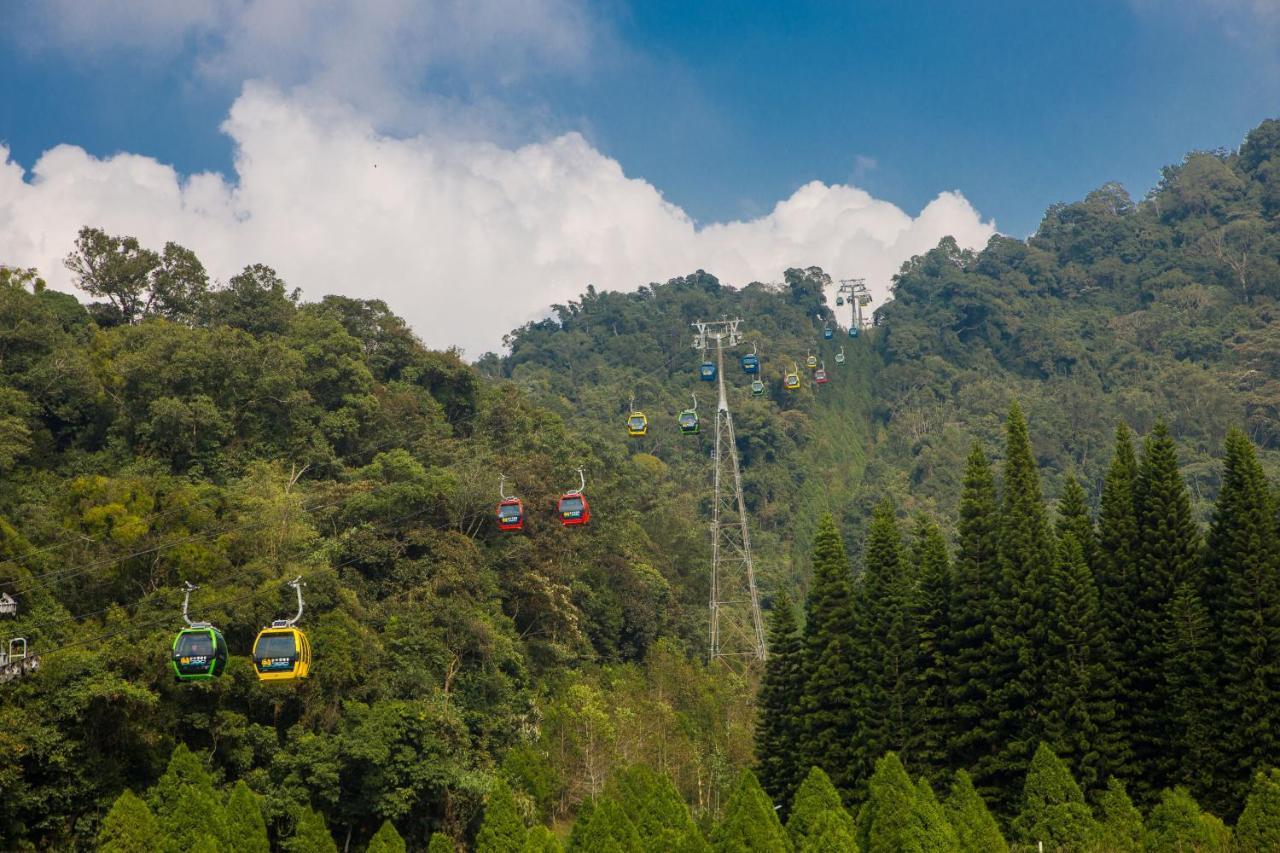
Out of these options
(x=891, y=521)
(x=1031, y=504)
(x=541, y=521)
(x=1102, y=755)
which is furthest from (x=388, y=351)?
(x=1102, y=755)

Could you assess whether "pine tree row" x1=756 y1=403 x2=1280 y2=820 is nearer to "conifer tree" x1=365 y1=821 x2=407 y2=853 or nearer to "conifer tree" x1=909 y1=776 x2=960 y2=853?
"conifer tree" x1=909 y1=776 x2=960 y2=853

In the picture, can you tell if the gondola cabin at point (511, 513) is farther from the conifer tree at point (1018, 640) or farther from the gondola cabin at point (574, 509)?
the conifer tree at point (1018, 640)

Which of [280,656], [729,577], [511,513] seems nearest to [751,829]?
[280,656]

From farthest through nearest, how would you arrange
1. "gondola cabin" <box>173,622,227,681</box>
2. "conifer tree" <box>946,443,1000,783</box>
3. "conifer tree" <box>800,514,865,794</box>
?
"conifer tree" <box>800,514,865,794</box>, "conifer tree" <box>946,443,1000,783</box>, "gondola cabin" <box>173,622,227,681</box>

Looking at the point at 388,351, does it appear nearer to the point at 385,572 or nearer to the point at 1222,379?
the point at 385,572

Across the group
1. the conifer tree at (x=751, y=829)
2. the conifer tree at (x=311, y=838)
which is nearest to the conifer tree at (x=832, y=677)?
the conifer tree at (x=751, y=829)

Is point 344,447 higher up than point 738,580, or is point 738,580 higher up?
point 344,447

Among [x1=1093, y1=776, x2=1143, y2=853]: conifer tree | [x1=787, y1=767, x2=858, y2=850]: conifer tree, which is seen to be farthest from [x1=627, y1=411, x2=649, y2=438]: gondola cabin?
[x1=1093, y1=776, x2=1143, y2=853]: conifer tree
